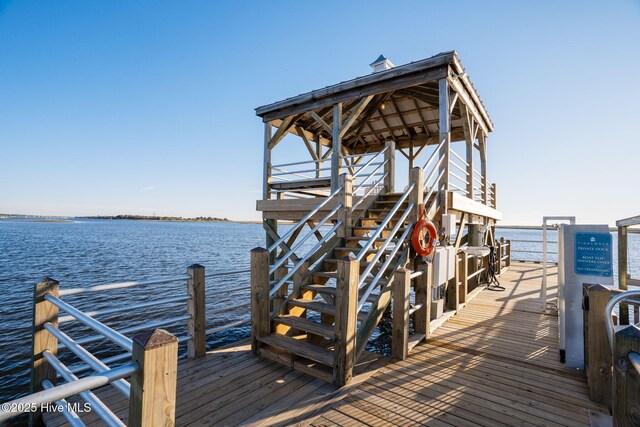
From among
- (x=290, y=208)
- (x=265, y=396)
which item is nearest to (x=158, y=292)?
(x=290, y=208)

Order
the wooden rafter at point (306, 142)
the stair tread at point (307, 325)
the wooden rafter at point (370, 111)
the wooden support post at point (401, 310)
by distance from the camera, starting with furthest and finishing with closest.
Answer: the wooden rafter at point (306, 142), the wooden rafter at point (370, 111), the wooden support post at point (401, 310), the stair tread at point (307, 325)

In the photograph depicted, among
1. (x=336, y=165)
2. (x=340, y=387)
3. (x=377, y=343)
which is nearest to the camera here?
(x=340, y=387)

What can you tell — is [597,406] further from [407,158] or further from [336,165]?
[407,158]

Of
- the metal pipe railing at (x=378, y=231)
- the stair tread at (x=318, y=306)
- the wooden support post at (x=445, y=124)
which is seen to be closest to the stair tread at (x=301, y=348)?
the stair tread at (x=318, y=306)

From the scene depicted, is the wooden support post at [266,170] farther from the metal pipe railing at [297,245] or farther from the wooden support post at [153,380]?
the wooden support post at [153,380]

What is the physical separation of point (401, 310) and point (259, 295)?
182 cm

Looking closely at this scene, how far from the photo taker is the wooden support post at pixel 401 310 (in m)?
3.88

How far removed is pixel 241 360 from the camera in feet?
12.9

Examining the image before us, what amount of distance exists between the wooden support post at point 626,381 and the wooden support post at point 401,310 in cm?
246

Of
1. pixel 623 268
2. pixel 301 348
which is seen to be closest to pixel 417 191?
pixel 623 268

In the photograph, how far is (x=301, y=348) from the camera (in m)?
3.65

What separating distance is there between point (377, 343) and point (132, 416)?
5.83m

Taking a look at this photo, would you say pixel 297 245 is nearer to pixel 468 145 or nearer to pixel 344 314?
pixel 344 314

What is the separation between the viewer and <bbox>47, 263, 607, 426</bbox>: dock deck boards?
2785 mm
